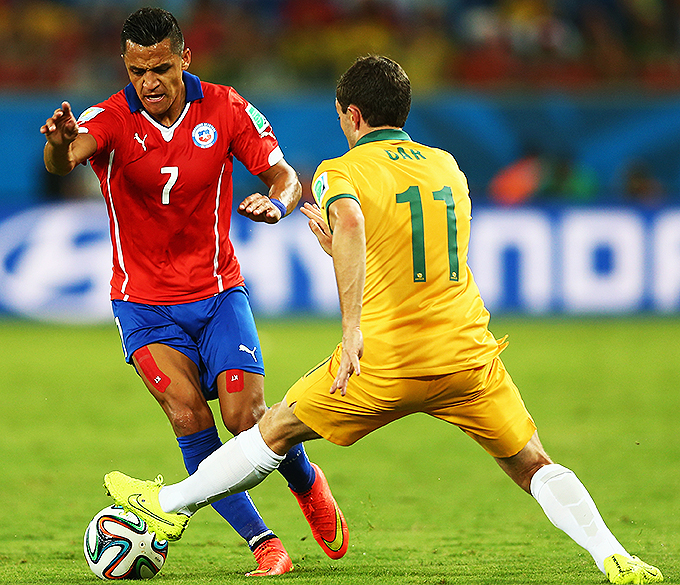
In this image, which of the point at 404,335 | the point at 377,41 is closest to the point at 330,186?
the point at 404,335

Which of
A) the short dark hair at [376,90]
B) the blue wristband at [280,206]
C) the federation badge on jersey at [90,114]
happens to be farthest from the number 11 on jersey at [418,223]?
the federation badge on jersey at [90,114]

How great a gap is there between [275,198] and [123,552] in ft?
5.73

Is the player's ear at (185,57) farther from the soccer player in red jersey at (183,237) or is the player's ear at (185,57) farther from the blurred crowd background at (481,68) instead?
the blurred crowd background at (481,68)

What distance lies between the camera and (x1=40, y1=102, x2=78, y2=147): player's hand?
460cm

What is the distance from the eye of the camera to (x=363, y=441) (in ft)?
28.3

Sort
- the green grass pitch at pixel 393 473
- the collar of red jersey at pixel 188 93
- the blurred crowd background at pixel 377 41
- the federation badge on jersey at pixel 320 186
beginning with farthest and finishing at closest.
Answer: the blurred crowd background at pixel 377 41, the collar of red jersey at pixel 188 93, the green grass pitch at pixel 393 473, the federation badge on jersey at pixel 320 186

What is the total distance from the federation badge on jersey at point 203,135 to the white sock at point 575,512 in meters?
2.19

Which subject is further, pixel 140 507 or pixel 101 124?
pixel 101 124

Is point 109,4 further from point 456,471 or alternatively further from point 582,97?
point 456,471

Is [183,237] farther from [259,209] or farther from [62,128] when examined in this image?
[62,128]

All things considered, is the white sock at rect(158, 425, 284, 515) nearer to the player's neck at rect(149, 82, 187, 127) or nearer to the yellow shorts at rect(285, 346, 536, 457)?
the yellow shorts at rect(285, 346, 536, 457)

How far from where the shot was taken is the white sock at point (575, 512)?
4.36 meters

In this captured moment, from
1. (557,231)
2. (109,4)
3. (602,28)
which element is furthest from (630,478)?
(109,4)

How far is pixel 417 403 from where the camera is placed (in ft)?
14.5
